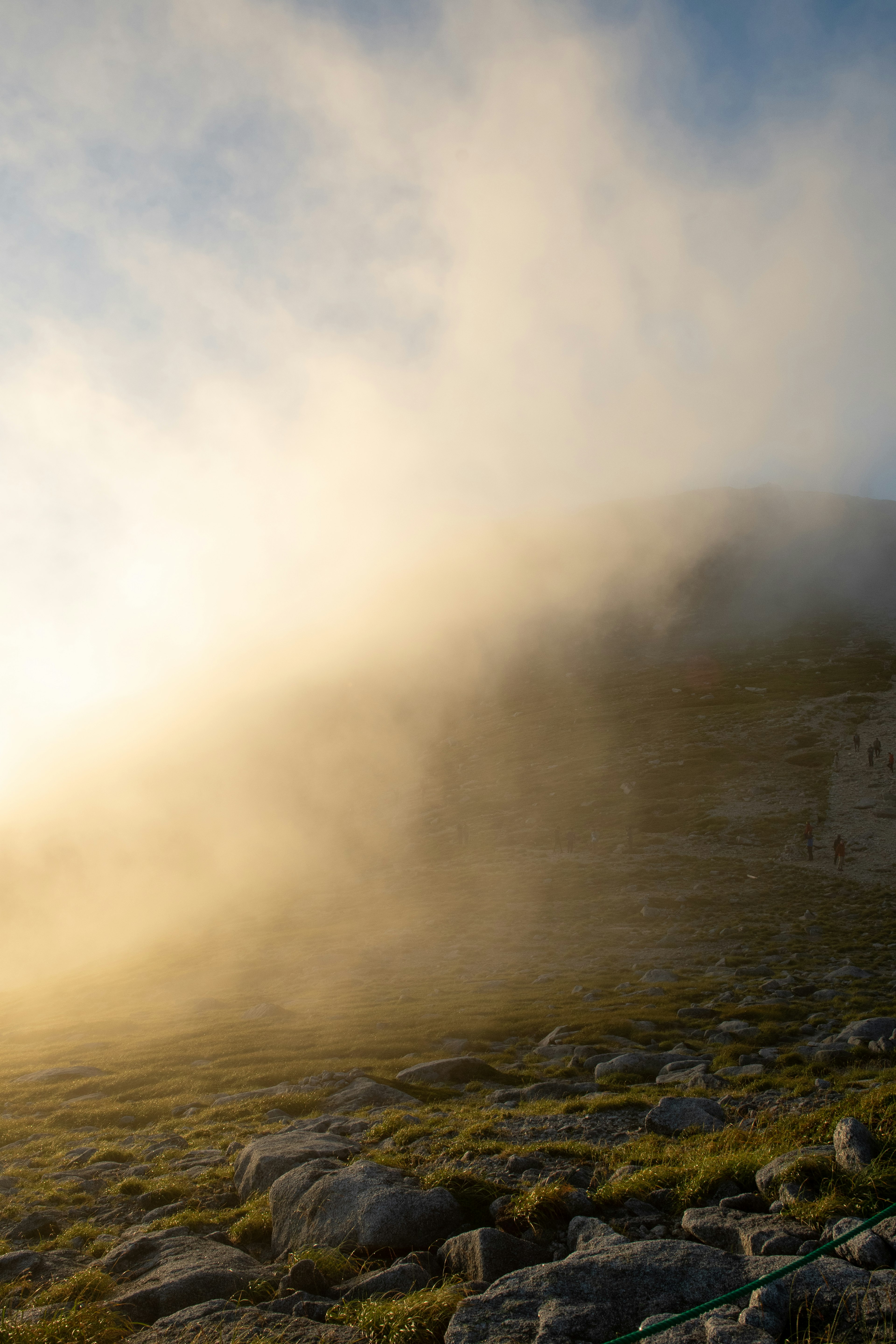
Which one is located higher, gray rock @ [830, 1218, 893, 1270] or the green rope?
the green rope

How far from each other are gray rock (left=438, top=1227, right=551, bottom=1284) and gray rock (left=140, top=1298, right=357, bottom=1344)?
154 cm

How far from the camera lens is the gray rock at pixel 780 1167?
9.42 meters

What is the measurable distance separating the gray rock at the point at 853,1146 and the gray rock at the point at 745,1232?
4.50 feet

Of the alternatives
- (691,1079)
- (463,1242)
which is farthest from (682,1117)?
(463,1242)

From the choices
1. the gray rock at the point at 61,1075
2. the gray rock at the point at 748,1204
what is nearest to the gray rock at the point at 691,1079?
the gray rock at the point at 748,1204

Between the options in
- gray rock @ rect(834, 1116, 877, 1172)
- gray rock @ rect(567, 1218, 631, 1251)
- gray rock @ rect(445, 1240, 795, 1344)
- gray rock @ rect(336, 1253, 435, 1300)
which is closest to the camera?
gray rock @ rect(445, 1240, 795, 1344)

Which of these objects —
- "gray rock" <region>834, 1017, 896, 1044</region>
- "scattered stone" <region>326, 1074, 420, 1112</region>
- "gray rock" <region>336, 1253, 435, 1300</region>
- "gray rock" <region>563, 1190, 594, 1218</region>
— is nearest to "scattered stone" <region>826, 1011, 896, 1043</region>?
"gray rock" <region>834, 1017, 896, 1044</region>

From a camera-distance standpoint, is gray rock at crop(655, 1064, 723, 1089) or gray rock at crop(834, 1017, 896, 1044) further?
gray rock at crop(834, 1017, 896, 1044)

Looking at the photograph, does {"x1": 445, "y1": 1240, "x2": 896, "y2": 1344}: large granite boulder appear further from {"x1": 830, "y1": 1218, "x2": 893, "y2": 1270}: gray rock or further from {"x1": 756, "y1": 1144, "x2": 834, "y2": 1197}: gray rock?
{"x1": 756, "y1": 1144, "x2": 834, "y2": 1197}: gray rock

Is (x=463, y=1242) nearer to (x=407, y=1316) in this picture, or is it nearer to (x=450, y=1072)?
(x=407, y=1316)

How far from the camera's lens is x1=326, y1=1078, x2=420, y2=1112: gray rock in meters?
19.8

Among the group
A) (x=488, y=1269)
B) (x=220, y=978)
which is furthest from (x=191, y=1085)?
(x=220, y=978)

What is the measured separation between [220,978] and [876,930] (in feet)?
147

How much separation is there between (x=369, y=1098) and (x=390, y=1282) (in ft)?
42.9
